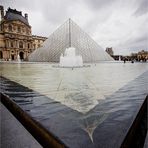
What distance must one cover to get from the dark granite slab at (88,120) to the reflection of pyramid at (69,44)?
827 inches

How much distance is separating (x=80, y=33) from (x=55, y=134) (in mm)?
24611

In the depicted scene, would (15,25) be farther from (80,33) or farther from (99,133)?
(99,133)

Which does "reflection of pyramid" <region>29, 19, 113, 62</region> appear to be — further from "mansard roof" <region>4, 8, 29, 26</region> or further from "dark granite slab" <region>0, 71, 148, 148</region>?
"mansard roof" <region>4, 8, 29, 26</region>

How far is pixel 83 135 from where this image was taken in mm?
1504

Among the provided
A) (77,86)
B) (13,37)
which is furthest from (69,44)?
(13,37)

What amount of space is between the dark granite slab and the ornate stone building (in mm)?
44457

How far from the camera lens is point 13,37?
4747 cm

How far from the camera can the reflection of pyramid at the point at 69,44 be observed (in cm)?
2391

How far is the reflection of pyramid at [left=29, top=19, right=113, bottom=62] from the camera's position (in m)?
23.9

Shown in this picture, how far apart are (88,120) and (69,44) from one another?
2209 cm

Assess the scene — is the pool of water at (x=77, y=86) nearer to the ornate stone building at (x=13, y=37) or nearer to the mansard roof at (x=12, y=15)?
the ornate stone building at (x=13, y=37)

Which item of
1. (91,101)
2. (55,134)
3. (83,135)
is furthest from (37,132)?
(91,101)

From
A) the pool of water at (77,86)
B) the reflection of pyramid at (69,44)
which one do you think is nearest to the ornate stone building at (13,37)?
the reflection of pyramid at (69,44)

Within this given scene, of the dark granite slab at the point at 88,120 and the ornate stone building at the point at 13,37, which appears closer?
the dark granite slab at the point at 88,120
